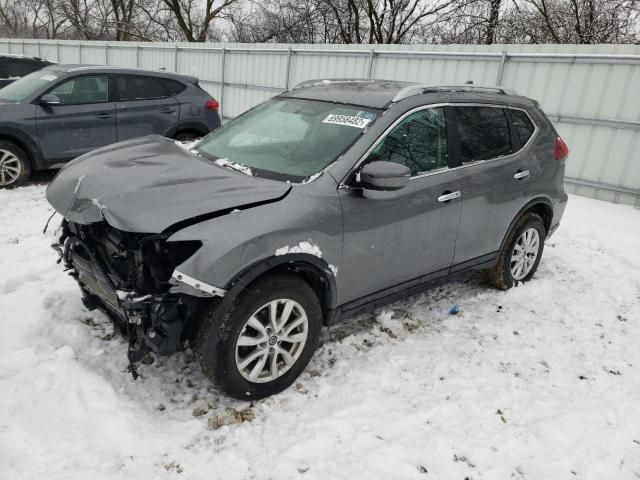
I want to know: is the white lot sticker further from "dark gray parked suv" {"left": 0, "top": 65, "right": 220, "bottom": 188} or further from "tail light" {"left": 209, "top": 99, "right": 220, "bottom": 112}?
"tail light" {"left": 209, "top": 99, "right": 220, "bottom": 112}

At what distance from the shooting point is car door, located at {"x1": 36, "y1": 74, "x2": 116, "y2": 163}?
6.93 metres

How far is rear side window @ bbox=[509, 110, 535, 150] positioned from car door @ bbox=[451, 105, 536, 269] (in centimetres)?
3

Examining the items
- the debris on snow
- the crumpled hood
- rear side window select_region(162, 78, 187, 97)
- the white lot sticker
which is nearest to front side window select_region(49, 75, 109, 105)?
rear side window select_region(162, 78, 187, 97)

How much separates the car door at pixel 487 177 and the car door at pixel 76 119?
216 inches

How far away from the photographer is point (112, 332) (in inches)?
140

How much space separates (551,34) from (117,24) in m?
23.6

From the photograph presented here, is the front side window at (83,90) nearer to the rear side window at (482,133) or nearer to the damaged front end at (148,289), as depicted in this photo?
the damaged front end at (148,289)

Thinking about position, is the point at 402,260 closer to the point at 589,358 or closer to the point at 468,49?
the point at 589,358

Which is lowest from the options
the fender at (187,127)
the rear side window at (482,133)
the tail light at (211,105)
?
the fender at (187,127)

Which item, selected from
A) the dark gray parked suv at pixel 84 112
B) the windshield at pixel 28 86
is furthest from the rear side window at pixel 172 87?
the windshield at pixel 28 86

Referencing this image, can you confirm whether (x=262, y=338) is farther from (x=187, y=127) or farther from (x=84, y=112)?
(x=187, y=127)

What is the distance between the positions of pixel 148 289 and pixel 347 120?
5.61 ft

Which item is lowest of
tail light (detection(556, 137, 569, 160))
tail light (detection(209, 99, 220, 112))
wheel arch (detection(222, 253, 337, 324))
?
wheel arch (detection(222, 253, 337, 324))

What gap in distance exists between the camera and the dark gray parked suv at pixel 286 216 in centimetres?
263
